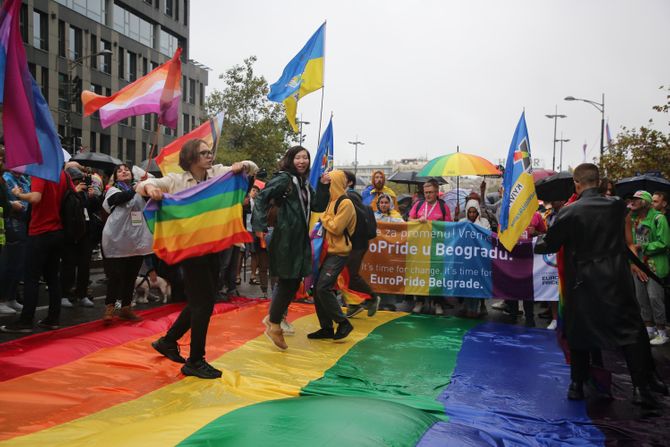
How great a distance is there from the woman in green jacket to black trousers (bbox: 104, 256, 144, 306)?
7.05 ft

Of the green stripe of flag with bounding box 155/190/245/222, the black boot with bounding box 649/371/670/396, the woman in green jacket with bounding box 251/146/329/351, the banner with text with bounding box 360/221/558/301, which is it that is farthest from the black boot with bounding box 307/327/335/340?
the black boot with bounding box 649/371/670/396

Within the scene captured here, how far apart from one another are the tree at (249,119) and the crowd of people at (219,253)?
26.6 metres

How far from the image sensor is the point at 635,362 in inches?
191

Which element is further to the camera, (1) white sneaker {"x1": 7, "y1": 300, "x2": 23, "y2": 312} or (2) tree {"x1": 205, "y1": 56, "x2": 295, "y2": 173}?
(2) tree {"x1": 205, "y1": 56, "x2": 295, "y2": 173}

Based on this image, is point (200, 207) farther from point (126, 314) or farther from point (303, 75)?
point (303, 75)

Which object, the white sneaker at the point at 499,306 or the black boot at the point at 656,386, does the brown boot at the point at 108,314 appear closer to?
the black boot at the point at 656,386

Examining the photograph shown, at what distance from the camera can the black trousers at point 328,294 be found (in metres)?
6.88

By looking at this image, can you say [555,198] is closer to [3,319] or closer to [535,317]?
[535,317]

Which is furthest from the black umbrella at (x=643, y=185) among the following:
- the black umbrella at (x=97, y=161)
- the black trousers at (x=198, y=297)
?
the black umbrella at (x=97, y=161)

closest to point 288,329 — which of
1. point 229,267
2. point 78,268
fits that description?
point 229,267

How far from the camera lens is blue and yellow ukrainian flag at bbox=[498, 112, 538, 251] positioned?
302 inches

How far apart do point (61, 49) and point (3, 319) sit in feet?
128

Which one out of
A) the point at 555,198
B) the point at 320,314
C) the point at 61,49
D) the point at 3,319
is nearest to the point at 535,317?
the point at 555,198

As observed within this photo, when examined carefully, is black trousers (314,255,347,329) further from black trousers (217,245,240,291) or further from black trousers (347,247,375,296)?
black trousers (217,245,240,291)
